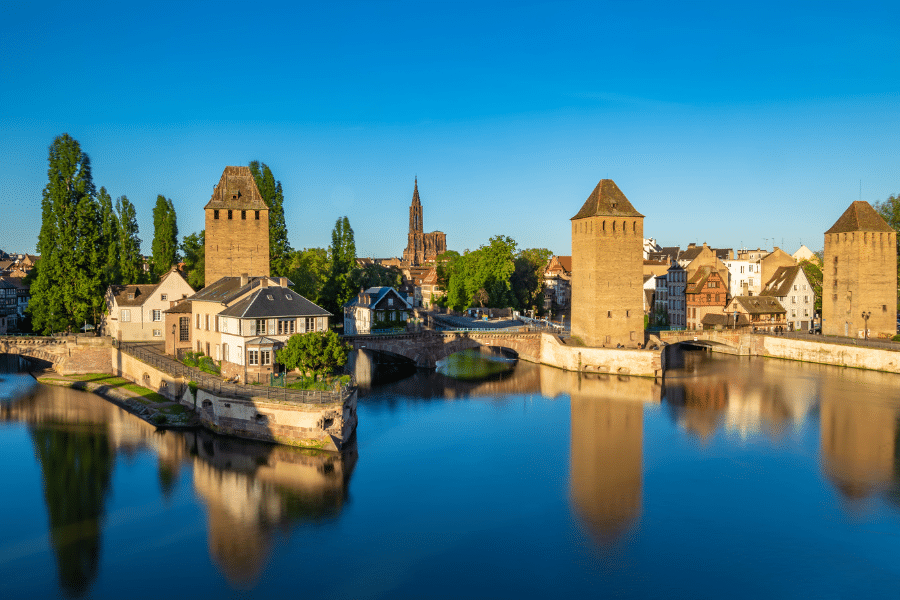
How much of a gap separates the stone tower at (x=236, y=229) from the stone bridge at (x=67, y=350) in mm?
8066

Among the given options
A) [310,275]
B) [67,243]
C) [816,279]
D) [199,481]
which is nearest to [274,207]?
[310,275]

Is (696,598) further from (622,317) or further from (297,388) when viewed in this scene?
(622,317)

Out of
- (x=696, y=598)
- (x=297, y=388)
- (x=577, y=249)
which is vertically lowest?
(x=696, y=598)

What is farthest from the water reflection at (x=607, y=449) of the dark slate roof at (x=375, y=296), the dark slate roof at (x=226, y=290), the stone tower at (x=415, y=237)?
the stone tower at (x=415, y=237)

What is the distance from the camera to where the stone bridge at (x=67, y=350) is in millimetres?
44406

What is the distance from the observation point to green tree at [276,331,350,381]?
103 ft

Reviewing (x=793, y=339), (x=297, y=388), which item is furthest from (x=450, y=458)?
(x=793, y=339)

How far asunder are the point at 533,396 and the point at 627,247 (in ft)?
47.6

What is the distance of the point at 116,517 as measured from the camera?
75.8ft

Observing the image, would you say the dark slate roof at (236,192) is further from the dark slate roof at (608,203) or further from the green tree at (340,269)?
the dark slate roof at (608,203)

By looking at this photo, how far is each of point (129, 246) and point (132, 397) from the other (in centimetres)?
2658

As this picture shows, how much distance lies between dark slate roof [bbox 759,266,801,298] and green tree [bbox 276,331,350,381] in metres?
49.5

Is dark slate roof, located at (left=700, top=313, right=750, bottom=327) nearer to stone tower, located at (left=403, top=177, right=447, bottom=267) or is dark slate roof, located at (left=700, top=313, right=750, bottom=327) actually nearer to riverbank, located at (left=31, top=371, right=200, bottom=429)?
riverbank, located at (left=31, top=371, right=200, bottom=429)

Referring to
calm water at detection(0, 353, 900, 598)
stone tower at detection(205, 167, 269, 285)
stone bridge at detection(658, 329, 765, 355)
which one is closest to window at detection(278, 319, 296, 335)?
calm water at detection(0, 353, 900, 598)
